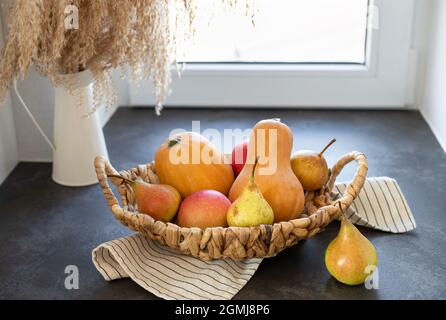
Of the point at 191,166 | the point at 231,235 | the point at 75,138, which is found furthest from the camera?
the point at 75,138

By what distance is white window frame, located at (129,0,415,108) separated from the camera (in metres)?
1.35

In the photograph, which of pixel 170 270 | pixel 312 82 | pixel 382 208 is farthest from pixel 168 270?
pixel 312 82

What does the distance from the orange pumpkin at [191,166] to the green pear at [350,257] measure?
17cm

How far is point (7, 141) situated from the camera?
113 cm

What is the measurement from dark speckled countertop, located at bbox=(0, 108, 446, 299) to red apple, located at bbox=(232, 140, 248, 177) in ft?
0.43

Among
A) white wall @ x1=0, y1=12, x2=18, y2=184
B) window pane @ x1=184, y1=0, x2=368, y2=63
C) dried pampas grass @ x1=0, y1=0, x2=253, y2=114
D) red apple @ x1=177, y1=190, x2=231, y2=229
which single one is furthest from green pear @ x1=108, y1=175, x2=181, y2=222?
window pane @ x1=184, y1=0, x2=368, y2=63

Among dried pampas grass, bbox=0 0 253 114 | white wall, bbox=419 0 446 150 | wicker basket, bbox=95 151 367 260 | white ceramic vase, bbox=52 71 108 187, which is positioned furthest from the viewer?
white wall, bbox=419 0 446 150

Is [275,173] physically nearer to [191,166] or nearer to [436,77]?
[191,166]

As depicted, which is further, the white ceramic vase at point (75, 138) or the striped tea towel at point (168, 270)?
the white ceramic vase at point (75, 138)

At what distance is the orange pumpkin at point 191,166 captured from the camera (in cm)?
88

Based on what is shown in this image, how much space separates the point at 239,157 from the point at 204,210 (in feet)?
0.42

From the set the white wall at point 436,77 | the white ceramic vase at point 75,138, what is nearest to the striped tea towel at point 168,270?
the white ceramic vase at point 75,138

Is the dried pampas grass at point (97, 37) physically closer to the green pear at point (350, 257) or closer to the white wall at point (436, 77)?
the green pear at point (350, 257)

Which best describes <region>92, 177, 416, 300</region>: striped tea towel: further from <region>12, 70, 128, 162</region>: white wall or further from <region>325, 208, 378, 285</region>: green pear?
<region>12, 70, 128, 162</region>: white wall
